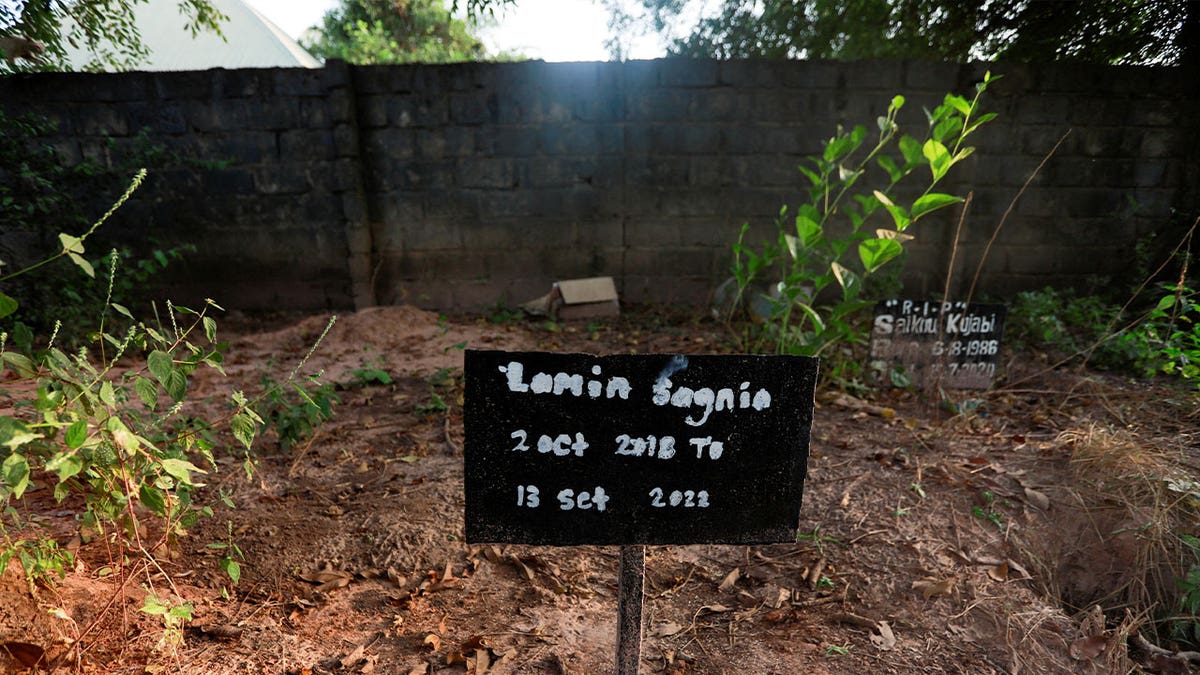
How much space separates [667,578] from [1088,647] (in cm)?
105

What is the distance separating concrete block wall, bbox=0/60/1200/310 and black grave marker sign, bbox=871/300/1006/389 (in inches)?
76.4

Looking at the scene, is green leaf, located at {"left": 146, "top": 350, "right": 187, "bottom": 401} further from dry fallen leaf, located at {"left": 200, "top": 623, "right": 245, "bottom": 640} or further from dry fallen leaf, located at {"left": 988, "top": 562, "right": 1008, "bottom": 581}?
dry fallen leaf, located at {"left": 988, "top": 562, "right": 1008, "bottom": 581}

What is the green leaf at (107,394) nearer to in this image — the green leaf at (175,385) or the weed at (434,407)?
the green leaf at (175,385)

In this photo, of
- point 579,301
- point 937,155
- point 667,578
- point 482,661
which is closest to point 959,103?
point 937,155

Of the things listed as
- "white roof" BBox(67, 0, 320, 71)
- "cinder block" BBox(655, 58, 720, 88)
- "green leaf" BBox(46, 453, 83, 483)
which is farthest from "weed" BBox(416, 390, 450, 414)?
"white roof" BBox(67, 0, 320, 71)

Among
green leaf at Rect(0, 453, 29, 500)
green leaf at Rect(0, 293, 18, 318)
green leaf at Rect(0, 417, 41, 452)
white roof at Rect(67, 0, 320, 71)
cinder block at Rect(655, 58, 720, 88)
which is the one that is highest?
white roof at Rect(67, 0, 320, 71)

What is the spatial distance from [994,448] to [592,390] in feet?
6.93

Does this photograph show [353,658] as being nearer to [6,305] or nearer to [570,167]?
[6,305]

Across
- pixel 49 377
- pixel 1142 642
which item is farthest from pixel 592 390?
pixel 1142 642

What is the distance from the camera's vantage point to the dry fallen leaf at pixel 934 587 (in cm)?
166

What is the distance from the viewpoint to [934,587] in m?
1.66

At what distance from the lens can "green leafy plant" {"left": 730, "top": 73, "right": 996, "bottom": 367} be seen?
228 centimetres

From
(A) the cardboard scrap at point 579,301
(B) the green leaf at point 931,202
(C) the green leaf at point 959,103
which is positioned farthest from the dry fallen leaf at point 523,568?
(A) the cardboard scrap at point 579,301

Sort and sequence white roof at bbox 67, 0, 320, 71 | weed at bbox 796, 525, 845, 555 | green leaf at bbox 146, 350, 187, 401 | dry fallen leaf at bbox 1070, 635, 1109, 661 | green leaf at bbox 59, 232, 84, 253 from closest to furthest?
green leaf at bbox 59, 232, 84, 253 < green leaf at bbox 146, 350, 187, 401 < dry fallen leaf at bbox 1070, 635, 1109, 661 < weed at bbox 796, 525, 845, 555 < white roof at bbox 67, 0, 320, 71
